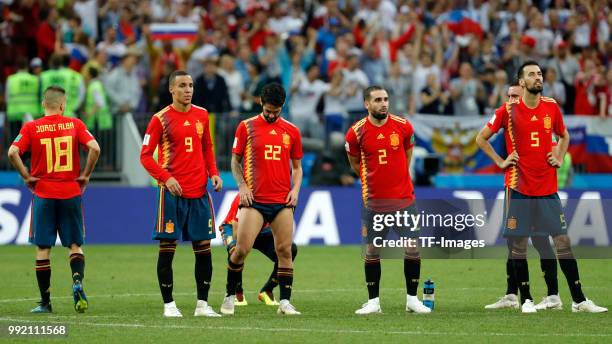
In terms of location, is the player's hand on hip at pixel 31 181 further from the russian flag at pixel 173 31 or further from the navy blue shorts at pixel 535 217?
the russian flag at pixel 173 31

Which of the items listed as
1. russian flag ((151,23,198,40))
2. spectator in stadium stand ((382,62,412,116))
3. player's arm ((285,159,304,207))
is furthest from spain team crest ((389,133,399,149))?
russian flag ((151,23,198,40))

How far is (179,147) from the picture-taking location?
13312mm

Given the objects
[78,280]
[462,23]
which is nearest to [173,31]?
[462,23]

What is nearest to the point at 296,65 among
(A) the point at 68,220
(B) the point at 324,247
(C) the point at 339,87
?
(C) the point at 339,87

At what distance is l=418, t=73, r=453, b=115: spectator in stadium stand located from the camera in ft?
83.5

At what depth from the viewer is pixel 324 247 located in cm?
2319

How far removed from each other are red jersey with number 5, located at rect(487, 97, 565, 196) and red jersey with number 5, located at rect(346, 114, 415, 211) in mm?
1038

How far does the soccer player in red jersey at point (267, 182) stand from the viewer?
1342 cm

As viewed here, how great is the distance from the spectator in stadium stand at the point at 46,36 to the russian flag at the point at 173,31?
84.6 inches

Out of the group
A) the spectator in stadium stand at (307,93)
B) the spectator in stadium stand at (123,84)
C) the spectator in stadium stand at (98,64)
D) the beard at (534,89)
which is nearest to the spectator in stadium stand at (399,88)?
the spectator in stadium stand at (307,93)

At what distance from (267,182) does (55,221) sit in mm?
2554

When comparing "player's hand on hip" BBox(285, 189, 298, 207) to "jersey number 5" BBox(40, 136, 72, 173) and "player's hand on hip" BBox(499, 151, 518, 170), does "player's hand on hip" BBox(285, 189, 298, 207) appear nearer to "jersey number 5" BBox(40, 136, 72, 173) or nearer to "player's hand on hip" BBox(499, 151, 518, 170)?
"player's hand on hip" BBox(499, 151, 518, 170)

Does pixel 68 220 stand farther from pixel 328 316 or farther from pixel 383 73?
pixel 383 73

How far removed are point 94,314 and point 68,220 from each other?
1178 millimetres
